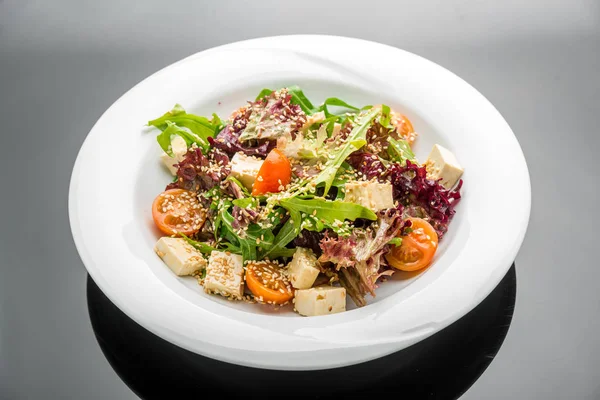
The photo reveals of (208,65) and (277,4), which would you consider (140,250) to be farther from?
(277,4)

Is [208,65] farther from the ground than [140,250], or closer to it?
farther from the ground

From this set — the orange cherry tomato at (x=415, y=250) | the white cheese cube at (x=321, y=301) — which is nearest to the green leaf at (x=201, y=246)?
the white cheese cube at (x=321, y=301)

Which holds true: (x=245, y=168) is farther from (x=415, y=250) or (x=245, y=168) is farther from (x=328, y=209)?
(x=415, y=250)

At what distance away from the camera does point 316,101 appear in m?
4.16

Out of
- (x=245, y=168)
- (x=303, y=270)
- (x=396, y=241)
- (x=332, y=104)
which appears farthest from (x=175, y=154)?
(x=396, y=241)

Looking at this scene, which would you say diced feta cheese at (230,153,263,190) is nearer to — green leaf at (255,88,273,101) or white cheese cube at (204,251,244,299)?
white cheese cube at (204,251,244,299)

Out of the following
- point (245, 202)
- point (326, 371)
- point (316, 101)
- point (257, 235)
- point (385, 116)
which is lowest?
point (326, 371)

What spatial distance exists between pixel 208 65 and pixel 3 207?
1451mm

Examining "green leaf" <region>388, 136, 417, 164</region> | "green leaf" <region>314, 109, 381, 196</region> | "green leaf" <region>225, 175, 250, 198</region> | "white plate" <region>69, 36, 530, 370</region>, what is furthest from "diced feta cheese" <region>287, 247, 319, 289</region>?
"green leaf" <region>388, 136, 417, 164</region>

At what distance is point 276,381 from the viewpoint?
305 centimetres

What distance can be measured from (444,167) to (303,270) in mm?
947

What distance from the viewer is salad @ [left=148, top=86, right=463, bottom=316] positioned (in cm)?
315

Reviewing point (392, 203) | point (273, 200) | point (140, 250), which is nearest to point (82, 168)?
point (140, 250)

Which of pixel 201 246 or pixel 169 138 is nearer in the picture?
pixel 201 246
